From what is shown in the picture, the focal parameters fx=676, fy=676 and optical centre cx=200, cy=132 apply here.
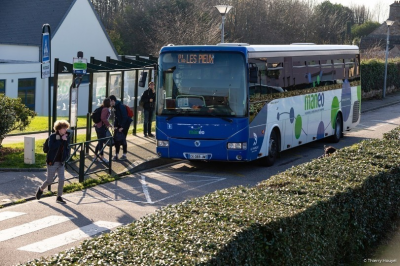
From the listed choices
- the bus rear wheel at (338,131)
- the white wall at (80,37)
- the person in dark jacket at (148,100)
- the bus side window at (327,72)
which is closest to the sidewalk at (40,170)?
the person in dark jacket at (148,100)

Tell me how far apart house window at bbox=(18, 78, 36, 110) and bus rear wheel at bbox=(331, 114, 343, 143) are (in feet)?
86.8

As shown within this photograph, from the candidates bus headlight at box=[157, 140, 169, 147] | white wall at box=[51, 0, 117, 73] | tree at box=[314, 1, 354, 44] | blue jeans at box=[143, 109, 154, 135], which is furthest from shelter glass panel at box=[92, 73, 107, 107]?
tree at box=[314, 1, 354, 44]

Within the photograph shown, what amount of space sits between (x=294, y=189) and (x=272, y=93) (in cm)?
935

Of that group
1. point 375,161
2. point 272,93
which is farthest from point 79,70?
point 375,161

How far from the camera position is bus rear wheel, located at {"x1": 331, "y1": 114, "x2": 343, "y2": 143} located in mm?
23375

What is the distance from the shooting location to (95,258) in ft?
18.5

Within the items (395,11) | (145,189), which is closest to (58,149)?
(145,189)

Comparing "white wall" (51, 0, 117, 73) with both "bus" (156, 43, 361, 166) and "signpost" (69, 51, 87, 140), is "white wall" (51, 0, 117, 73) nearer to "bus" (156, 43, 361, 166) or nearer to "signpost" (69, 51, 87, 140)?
"signpost" (69, 51, 87, 140)

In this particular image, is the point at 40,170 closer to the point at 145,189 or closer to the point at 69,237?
the point at 145,189

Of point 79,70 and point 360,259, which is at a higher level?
point 79,70

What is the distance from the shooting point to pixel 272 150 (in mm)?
18062

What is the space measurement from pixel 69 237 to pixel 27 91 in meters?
36.4

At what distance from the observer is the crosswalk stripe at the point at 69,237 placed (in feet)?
32.8

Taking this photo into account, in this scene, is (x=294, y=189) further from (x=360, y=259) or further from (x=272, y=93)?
(x=272, y=93)
